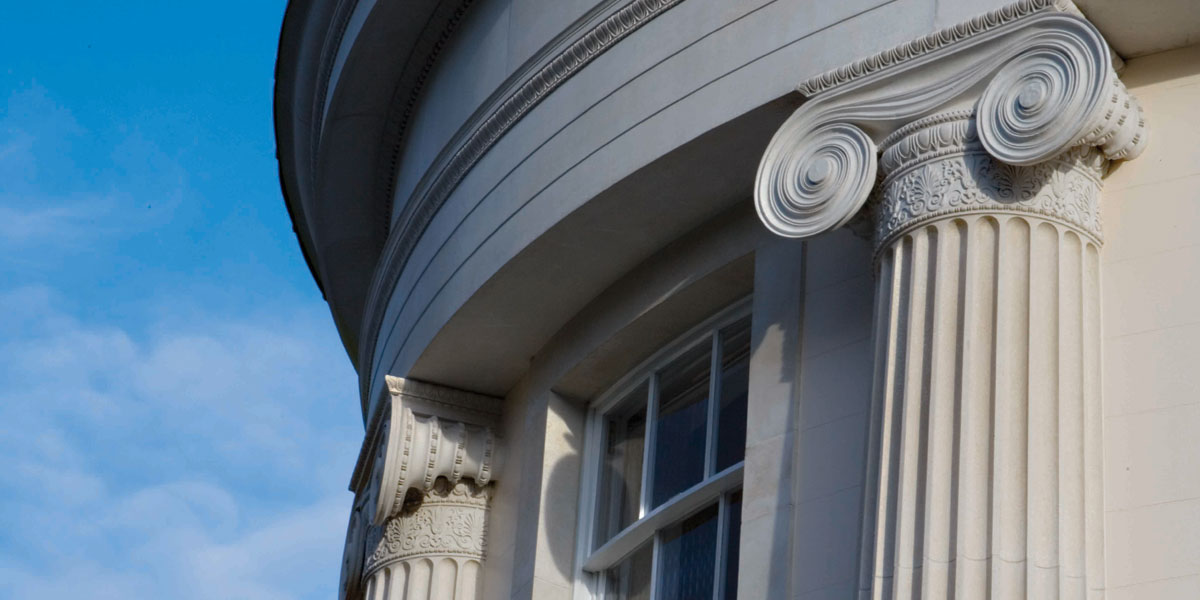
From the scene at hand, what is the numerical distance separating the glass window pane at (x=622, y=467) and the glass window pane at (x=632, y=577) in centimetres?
28

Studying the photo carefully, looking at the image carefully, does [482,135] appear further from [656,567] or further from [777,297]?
[656,567]

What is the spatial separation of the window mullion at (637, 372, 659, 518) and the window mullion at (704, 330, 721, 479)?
0.55 meters

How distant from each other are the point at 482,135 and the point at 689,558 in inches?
137

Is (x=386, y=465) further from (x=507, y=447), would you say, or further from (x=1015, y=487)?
(x=1015, y=487)

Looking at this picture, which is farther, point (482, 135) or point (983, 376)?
point (482, 135)

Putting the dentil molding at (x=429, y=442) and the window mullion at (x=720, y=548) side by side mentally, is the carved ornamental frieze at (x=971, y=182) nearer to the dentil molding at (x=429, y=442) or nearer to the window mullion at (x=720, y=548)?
the window mullion at (x=720, y=548)

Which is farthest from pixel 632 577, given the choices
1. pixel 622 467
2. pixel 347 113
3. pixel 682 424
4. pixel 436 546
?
pixel 347 113

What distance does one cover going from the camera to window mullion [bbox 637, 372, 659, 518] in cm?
1213

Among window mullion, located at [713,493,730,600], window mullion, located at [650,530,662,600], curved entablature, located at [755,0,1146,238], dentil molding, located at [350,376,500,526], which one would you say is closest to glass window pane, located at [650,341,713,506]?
window mullion, located at [650,530,662,600]

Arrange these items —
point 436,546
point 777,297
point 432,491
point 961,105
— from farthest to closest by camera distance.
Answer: point 432,491 → point 436,546 → point 777,297 → point 961,105

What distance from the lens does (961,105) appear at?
30.8 feet

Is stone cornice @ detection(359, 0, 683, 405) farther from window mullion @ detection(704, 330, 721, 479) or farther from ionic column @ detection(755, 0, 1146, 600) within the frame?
ionic column @ detection(755, 0, 1146, 600)

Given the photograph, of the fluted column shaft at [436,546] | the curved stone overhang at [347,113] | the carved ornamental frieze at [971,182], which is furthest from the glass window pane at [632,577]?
the curved stone overhang at [347,113]

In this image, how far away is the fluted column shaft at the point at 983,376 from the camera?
8219 mm
